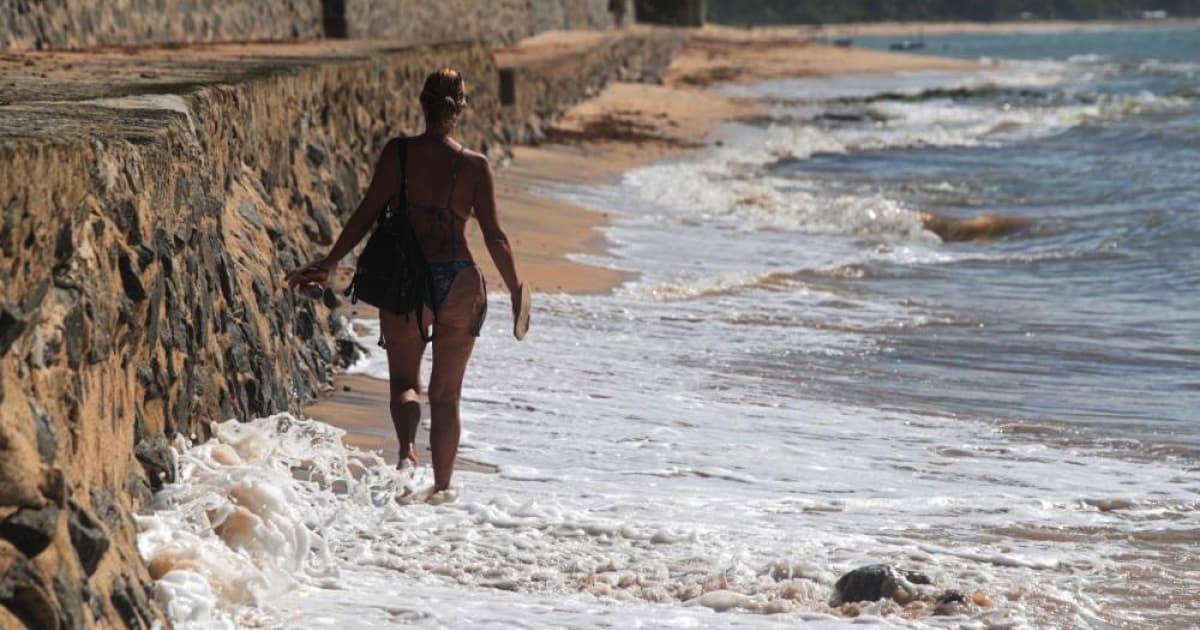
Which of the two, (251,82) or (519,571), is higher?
(251,82)

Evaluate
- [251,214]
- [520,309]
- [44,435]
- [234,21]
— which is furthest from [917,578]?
[234,21]

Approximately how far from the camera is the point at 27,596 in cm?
366

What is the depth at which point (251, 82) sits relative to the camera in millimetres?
8266

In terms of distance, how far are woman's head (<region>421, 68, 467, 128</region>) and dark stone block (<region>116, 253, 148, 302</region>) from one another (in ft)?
4.55

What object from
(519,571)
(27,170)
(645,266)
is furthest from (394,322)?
(645,266)

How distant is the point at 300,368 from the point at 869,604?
292cm

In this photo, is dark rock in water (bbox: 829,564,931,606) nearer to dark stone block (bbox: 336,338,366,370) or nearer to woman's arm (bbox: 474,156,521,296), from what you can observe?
woman's arm (bbox: 474,156,521,296)

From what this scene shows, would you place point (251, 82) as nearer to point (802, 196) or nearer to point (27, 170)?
point (27, 170)

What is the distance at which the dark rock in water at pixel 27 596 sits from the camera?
3.61m

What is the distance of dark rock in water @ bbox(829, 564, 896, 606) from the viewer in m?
5.27

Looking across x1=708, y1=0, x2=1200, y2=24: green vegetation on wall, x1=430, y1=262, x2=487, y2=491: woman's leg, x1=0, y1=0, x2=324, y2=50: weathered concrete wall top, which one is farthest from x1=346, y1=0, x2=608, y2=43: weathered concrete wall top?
x1=708, y1=0, x2=1200, y2=24: green vegetation on wall

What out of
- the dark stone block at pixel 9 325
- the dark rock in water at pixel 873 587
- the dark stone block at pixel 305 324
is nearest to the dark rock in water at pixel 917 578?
the dark rock in water at pixel 873 587

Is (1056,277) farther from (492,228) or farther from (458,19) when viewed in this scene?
(458,19)

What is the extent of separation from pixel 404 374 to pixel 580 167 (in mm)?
15095
